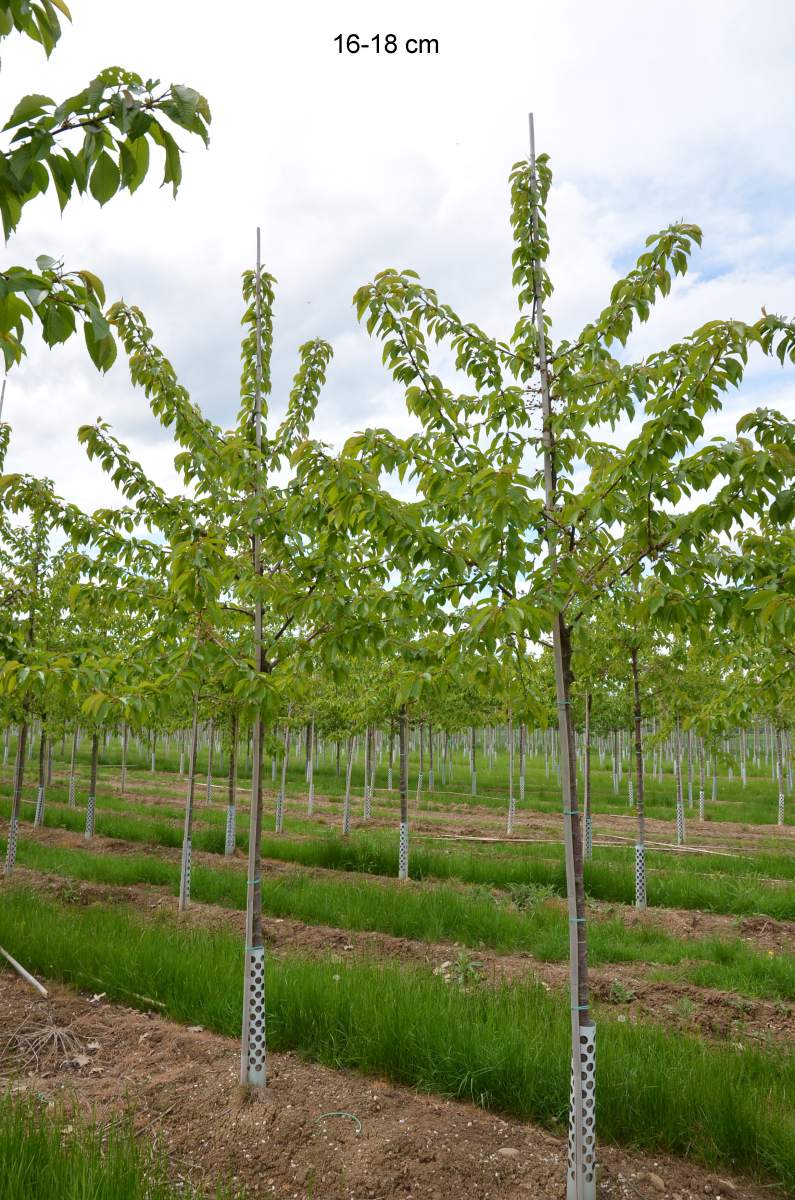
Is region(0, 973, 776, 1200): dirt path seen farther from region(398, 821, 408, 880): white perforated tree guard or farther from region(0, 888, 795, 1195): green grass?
region(398, 821, 408, 880): white perforated tree guard

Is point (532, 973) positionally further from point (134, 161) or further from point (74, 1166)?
point (134, 161)

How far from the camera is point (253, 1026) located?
13.9 ft

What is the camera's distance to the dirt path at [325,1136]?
3.44 m

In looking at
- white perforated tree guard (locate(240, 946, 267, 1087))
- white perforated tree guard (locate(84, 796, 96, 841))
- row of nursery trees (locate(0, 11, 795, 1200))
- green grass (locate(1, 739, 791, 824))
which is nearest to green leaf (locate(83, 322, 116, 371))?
row of nursery trees (locate(0, 11, 795, 1200))

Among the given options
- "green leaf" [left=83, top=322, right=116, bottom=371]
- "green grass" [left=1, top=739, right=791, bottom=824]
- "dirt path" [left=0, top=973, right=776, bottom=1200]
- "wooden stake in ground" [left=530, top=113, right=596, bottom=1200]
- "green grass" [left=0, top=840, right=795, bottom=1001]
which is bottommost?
"green grass" [left=1, top=739, right=791, bottom=824]

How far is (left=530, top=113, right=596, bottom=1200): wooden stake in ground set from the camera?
127 inches

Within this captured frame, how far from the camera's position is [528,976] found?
20.6 ft

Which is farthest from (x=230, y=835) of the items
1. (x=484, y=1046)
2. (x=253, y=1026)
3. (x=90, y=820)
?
(x=484, y=1046)

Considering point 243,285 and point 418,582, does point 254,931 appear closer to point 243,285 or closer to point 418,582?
point 418,582

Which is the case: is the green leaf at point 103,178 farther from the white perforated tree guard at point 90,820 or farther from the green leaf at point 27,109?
the white perforated tree guard at point 90,820

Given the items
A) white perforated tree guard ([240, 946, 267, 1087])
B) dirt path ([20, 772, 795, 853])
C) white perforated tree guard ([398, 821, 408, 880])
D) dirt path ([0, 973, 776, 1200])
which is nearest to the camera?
dirt path ([0, 973, 776, 1200])

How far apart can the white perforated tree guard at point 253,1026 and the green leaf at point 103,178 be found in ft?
12.9

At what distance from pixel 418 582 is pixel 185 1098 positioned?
3300mm

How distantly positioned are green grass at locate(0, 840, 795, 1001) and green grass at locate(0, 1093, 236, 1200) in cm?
488
